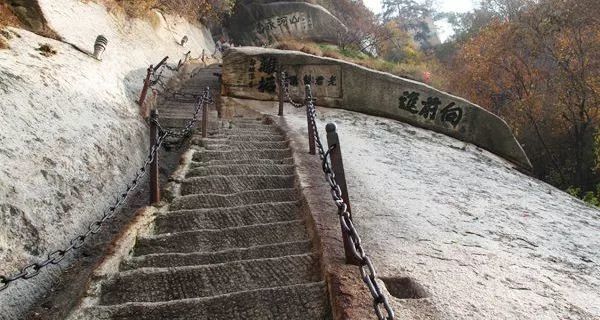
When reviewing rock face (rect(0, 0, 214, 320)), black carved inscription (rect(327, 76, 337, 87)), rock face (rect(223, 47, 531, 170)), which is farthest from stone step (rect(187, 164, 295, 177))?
black carved inscription (rect(327, 76, 337, 87))

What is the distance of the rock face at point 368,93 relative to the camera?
10062 millimetres

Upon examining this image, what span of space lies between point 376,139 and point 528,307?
5.34 metres

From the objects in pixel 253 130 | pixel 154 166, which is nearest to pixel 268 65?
pixel 253 130

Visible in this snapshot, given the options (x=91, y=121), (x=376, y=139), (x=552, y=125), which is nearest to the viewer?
(x=91, y=121)

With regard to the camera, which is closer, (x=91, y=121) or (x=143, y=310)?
(x=143, y=310)

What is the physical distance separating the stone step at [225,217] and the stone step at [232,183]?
0.65 meters

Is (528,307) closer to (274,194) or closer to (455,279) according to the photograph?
(455,279)

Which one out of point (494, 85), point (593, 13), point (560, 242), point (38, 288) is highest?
point (593, 13)

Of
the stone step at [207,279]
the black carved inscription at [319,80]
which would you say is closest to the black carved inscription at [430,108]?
the black carved inscription at [319,80]

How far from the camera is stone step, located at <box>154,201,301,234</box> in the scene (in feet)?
12.6

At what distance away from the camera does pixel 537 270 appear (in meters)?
3.35

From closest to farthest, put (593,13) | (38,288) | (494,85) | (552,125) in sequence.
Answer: (38,288) < (593,13) < (552,125) < (494,85)

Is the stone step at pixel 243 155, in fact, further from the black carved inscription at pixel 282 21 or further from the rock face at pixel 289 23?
the black carved inscription at pixel 282 21

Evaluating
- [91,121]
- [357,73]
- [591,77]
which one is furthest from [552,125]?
[91,121]
